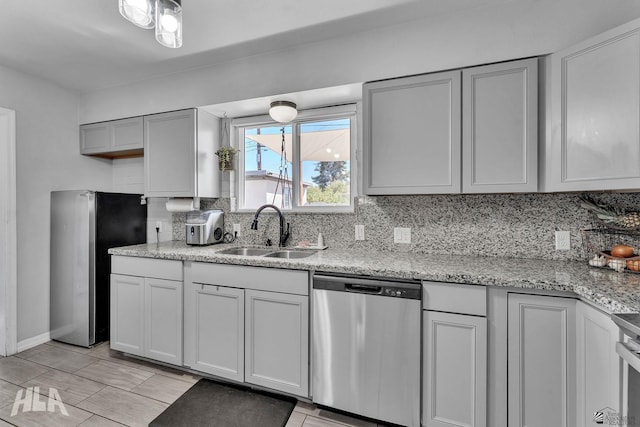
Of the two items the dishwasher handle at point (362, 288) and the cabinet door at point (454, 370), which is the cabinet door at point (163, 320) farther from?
the cabinet door at point (454, 370)

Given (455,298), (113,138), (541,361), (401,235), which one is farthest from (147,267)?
(541,361)

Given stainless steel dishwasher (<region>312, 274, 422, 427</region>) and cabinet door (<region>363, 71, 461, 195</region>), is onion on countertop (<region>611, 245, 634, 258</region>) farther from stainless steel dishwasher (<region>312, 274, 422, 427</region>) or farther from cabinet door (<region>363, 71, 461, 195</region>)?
stainless steel dishwasher (<region>312, 274, 422, 427</region>)

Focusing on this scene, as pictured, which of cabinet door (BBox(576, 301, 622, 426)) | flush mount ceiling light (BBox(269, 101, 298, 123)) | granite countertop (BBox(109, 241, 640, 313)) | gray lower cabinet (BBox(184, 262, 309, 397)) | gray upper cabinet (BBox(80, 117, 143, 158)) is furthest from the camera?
gray upper cabinet (BBox(80, 117, 143, 158))

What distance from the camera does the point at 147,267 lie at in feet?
7.75

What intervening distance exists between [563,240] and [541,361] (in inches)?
35.1

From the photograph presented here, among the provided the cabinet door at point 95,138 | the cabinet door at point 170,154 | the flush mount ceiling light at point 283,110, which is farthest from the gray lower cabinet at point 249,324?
the cabinet door at point 95,138

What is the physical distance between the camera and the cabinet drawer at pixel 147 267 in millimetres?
2258

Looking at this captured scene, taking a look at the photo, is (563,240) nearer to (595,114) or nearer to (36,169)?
(595,114)

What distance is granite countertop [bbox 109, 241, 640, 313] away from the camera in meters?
1.27

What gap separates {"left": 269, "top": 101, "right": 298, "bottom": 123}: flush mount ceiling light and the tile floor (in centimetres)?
209

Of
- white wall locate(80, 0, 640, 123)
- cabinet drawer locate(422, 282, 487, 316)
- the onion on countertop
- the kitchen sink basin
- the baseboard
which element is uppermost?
white wall locate(80, 0, 640, 123)

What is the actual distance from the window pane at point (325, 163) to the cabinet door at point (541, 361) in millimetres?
1483

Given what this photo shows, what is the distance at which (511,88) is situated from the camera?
1747mm

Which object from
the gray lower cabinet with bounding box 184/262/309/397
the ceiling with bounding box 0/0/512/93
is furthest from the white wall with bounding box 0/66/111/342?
the gray lower cabinet with bounding box 184/262/309/397
